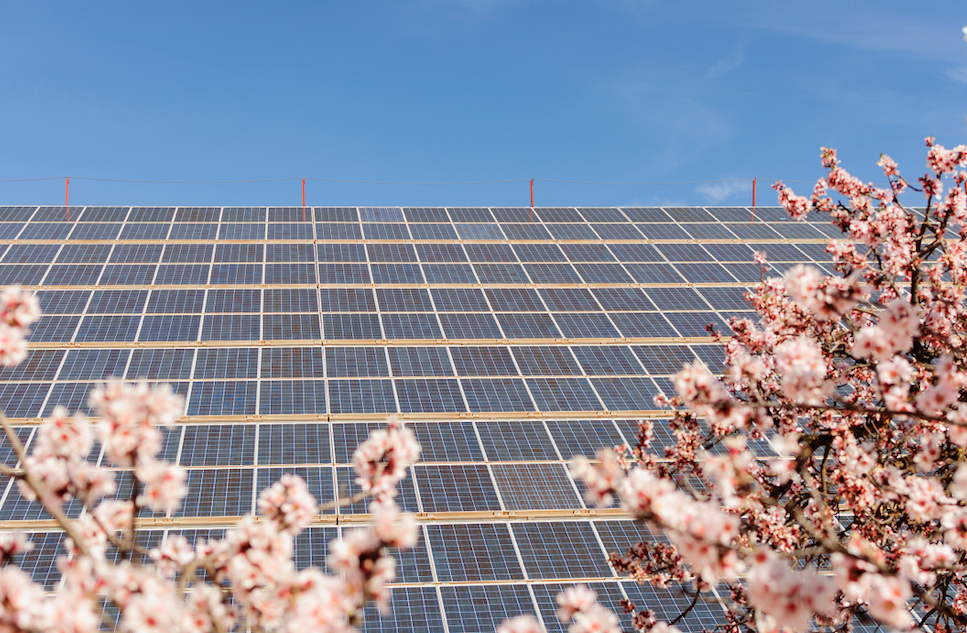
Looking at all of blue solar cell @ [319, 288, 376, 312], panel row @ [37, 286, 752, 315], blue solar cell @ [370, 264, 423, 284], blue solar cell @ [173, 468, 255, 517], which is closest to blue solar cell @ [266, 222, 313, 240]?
blue solar cell @ [370, 264, 423, 284]

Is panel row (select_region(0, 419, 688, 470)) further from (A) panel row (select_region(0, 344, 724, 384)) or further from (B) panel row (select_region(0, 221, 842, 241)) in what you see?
(B) panel row (select_region(0, 221, 842, 241))

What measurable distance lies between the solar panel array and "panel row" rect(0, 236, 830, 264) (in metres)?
0.09

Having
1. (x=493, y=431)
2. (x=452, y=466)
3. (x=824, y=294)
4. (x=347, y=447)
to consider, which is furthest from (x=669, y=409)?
(x=824, y=294)

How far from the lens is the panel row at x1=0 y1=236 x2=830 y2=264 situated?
20.6m

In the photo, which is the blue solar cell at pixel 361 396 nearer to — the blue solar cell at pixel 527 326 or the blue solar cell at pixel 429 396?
the blue solar cell at pixel 429 396

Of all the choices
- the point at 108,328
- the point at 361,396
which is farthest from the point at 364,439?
the point at 108,328

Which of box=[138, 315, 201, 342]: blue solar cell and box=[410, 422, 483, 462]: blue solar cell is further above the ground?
box=[138, 315, 201, 342]: blue solar cell

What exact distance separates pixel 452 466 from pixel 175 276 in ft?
34.2

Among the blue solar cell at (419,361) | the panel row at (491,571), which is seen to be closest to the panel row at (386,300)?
the blue solar cell at (419,361)

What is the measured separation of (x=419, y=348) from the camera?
16859 millimetres

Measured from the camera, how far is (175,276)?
1962 centimetres

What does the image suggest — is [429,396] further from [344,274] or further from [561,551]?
[344,274]

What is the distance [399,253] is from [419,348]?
5553 mm

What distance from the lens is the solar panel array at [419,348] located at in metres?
11.6
